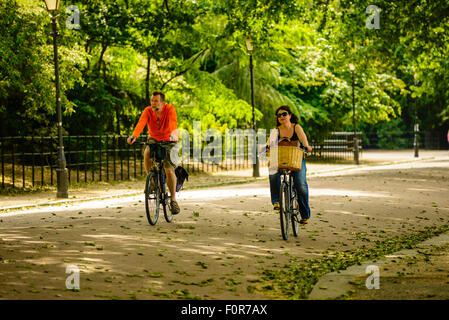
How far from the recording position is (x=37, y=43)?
55.1 feet

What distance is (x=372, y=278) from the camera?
22.2ft

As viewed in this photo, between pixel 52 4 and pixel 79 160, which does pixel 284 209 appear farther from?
pixel 79 160

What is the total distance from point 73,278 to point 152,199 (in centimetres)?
411

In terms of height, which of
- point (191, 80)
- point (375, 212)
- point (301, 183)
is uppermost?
point (191, 80)

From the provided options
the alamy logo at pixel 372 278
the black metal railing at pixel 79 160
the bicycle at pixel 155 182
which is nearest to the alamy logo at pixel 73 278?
the alamy logo at pixel 372 278

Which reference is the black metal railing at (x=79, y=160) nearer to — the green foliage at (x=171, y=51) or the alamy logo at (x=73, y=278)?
the green foliage at (x=171, y=51)

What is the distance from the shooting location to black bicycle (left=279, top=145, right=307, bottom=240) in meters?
9.25

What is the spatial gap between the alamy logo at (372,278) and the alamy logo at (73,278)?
266 centimetres

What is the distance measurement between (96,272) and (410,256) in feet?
12.3

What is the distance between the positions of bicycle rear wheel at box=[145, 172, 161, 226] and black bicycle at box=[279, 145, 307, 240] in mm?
2019

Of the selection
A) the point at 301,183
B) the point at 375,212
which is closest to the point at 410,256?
the point at 301,183

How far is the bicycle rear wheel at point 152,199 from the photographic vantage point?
1020 cm

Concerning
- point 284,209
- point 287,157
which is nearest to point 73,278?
point 284,209
